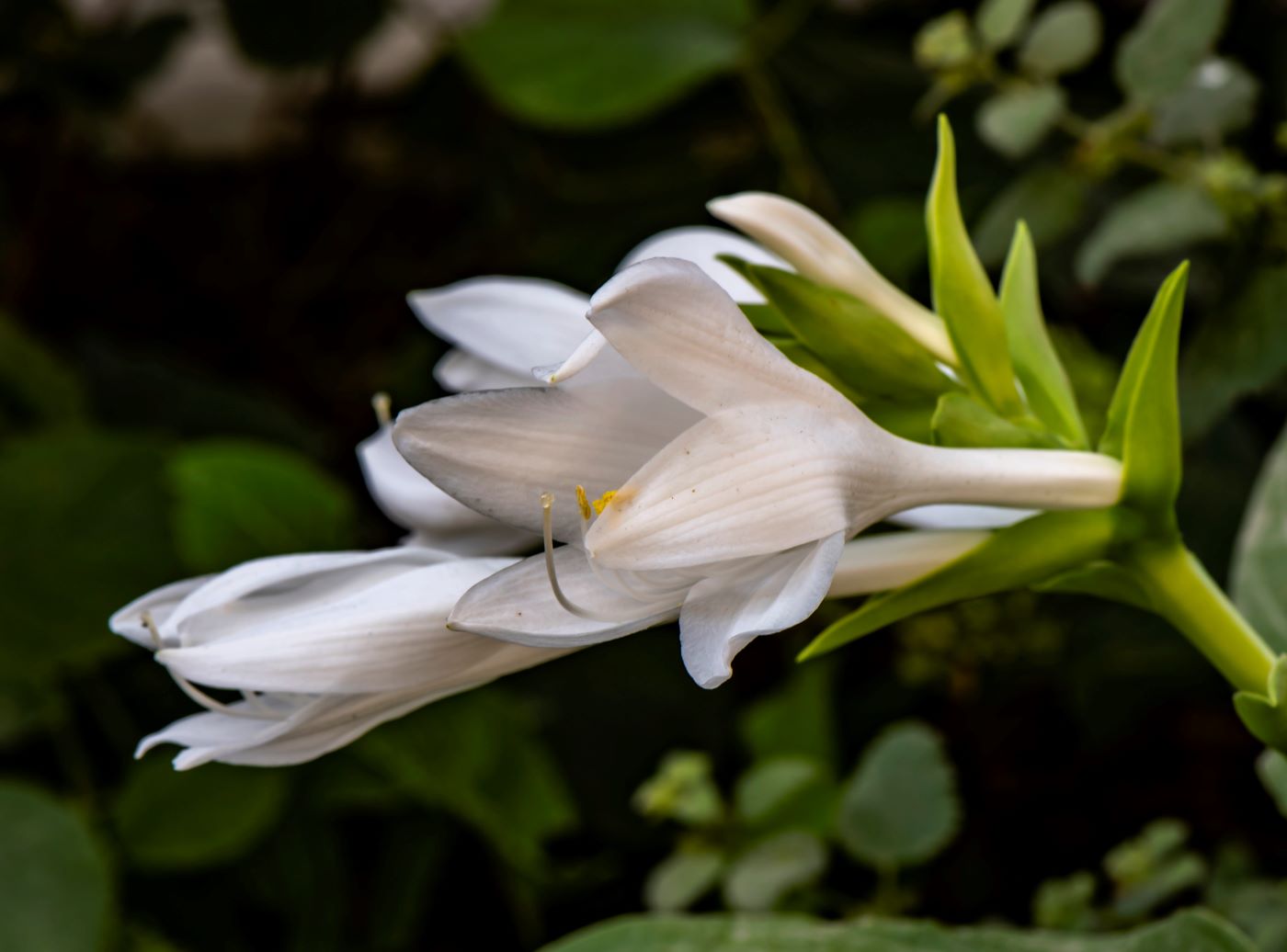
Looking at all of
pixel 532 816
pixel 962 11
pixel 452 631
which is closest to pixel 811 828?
pixel 532 816

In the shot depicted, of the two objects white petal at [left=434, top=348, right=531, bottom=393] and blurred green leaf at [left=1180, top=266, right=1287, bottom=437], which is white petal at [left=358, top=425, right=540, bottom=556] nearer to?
white petal at [left=434, top=348, right=531, bottom=393]

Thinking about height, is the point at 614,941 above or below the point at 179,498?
below

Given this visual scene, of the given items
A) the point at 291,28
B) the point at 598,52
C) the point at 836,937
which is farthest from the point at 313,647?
the point at 291,28

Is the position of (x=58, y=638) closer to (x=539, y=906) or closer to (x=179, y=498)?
(x=179, y=498)

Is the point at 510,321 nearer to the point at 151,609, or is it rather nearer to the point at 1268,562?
the point at 151,609

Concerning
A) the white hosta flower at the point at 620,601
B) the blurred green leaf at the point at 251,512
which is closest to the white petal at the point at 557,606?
the white hosta flower at the point at 620,601

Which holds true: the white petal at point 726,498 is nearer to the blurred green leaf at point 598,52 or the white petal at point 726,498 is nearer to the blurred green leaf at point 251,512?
the blurred green leaf at point 251,512
